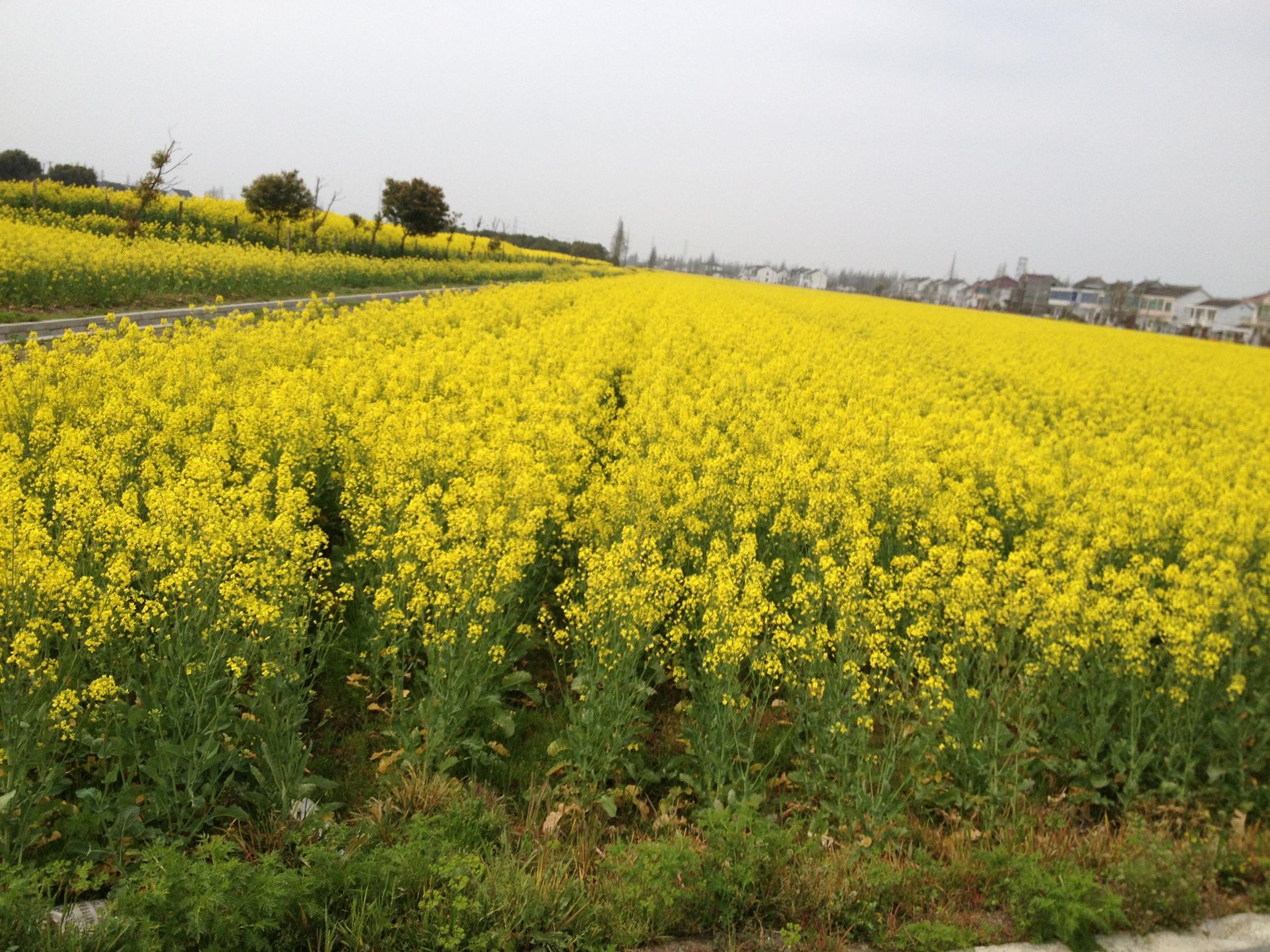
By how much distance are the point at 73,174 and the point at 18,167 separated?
9.75ft

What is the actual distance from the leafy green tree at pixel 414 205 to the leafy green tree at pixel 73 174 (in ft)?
77.6

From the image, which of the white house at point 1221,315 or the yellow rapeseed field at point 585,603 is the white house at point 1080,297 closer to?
the white house at point 1221,315

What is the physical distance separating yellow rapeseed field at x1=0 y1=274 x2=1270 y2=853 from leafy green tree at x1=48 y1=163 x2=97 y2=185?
2208 inches

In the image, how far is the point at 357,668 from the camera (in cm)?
536

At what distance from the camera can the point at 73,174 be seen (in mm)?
53406

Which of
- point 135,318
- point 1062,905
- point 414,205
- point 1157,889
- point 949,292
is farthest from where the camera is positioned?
point 949,292

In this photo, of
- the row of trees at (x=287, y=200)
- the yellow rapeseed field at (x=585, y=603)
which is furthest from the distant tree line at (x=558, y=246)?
the yellow rapeseed field at (x=585, y=603)

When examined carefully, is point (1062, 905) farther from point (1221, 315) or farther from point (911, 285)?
point (911, 285)

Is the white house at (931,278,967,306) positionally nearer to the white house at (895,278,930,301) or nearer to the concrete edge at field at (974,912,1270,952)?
the white house at (895,278,930,301)

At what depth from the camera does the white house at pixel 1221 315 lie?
8425 centimetres

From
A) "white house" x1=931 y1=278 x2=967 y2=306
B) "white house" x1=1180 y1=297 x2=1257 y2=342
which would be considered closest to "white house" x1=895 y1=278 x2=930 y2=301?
"white house" x1=931 y1=278 x2=967 y2=306

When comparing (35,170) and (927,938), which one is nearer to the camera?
(927,938)

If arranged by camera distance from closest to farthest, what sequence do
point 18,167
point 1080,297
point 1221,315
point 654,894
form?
point 654,894 < point 18,167 < point 1221,315 < point 1080,297

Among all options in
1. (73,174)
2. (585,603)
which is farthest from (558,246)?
(585,603)
